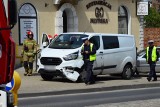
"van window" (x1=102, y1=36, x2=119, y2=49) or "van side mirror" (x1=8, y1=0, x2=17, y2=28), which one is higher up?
"van side mirror" (x1=8, y1=0, x2=17, y2=28)

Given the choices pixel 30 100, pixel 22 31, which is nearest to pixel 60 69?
pixel 30 100

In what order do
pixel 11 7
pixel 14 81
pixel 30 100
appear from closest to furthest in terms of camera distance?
pixel 11 7 < pixel 14 81 < pixel 30 100

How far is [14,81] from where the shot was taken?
24.6 ft

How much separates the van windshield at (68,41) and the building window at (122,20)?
13.9 m

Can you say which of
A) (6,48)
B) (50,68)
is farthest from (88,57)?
(6,48)

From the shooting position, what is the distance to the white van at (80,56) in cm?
1955

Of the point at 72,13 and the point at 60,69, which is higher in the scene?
the point at 72,13

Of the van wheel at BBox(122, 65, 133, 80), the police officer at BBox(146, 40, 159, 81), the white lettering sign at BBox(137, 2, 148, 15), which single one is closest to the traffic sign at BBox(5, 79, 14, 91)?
the police officer at BBox(146, 40, 159, 81)

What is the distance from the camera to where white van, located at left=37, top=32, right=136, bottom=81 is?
64.1 ft

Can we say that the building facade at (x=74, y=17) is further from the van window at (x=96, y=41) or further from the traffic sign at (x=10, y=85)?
the traffic sign at (x=10, y=85)

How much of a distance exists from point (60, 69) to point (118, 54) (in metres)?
3.13

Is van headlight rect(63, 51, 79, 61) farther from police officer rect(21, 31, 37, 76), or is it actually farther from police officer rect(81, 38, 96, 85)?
police officer rect(21, 31, 37, 76)

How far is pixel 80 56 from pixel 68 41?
947 millimetres

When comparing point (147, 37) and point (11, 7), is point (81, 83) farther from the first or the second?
point (147, 37)
